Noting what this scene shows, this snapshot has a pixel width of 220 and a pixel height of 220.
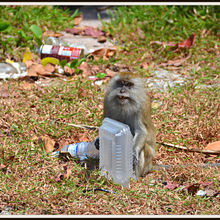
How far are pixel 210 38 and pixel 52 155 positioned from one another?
4878 millimetres

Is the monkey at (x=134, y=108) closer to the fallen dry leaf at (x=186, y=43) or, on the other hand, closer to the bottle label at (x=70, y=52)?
the bottle label at (x=70, y=52)

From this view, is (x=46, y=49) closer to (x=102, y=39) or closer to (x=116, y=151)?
(x=102, y=39)

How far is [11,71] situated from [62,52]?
978 millimetres

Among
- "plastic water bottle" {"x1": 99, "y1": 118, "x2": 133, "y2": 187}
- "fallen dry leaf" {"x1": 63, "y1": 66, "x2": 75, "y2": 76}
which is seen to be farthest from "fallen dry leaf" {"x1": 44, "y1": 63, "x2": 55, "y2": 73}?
"plastic water bottle" {"x1": 99, "y1": 118, "x2": 133, "y2": 187}

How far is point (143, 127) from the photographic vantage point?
466 cm

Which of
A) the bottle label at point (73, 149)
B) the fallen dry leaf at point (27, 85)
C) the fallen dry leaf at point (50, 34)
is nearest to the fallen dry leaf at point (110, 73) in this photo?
the fallen dry leaf at point (27, 85)

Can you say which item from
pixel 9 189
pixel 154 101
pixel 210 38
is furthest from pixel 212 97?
pixel 9 189

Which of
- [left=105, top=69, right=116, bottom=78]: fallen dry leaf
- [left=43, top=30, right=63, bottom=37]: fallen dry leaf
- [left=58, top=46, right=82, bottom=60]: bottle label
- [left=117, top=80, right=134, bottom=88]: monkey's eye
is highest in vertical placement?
[left=117, top=80, right=134, bottom=88]: monkey's eye

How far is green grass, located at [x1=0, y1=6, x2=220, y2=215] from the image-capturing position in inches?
159

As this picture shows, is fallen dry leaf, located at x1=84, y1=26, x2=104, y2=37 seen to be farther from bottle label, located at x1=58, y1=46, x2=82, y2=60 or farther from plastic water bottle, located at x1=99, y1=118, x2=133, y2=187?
plastic water bottle, located at x1=99, y1=118, x2=133, y2=187

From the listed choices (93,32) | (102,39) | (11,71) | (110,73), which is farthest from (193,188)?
A: (93,32)

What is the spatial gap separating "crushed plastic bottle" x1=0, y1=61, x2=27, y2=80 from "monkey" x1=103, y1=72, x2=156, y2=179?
276cm

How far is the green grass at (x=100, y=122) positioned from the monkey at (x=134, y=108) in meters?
0.27

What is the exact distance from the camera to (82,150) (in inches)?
196
